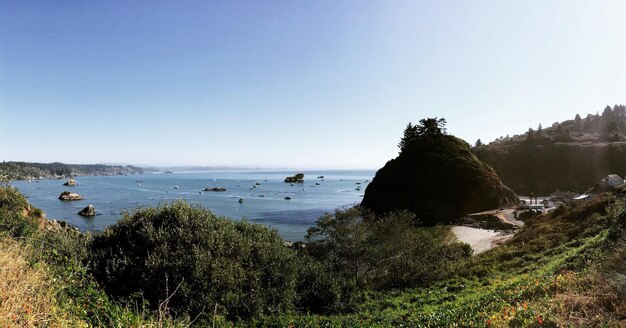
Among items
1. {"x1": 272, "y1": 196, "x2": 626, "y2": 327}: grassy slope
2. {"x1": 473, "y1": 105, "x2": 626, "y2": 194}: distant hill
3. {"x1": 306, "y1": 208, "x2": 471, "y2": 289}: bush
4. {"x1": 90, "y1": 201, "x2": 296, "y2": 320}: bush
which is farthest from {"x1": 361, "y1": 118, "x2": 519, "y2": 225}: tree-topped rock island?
{"x1": 90, "y1": 201, "x2": 296, "y2": 320}: bush

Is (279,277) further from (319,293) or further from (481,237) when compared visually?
(481,237)

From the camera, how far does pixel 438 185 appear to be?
6316 cm

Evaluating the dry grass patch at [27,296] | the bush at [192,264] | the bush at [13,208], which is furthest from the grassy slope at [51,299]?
the bush at [13,208]

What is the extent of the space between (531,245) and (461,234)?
64.0 ft

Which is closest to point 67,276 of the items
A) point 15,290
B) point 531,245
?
point 15,290

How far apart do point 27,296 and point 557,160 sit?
13196 centimetres

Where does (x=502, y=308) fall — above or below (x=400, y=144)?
below

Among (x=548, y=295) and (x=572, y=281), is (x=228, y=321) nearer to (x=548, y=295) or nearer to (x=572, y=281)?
(x=548, y=295)

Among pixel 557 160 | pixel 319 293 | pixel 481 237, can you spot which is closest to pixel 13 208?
pixel 319 293

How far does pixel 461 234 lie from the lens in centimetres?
4397

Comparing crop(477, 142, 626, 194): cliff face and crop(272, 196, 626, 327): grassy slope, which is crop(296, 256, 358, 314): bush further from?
crop(477, 142, 626, 194): cliff face

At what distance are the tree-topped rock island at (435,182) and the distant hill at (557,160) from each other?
146ft

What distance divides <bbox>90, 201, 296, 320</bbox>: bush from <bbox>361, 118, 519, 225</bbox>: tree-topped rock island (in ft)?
164

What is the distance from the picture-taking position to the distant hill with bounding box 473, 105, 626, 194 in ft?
316
